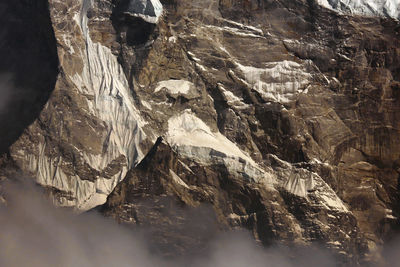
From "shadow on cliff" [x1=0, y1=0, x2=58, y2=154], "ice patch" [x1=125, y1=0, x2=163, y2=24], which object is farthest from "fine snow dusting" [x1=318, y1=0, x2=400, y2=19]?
"shadow on cliff" [x1=0, y1=0, x2=58, y2=154]

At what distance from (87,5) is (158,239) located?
1216 cm

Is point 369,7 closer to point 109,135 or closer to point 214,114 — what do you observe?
point 214,114

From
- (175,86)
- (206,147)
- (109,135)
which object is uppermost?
(175,86)

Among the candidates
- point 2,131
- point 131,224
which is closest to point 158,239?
point 131,224

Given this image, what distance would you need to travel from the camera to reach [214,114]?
11788 cm

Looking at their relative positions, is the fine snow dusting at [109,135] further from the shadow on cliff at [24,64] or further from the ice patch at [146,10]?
the ice patch at [146,10]

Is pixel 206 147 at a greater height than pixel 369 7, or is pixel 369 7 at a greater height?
pixel 369 7

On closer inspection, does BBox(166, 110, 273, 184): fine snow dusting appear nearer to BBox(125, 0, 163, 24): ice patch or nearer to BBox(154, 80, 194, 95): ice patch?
BBox(154, 80, 194, 95): ice patch

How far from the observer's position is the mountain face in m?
116

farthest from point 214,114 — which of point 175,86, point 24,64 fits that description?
point 24,64

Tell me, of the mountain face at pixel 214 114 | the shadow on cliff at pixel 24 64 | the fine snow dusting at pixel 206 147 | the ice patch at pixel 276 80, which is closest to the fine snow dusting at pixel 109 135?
the mountain face at pixel 214 114

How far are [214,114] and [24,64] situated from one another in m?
9.70

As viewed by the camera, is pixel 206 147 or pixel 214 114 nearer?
pixel 206 147

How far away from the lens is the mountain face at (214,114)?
11612 centimetres
